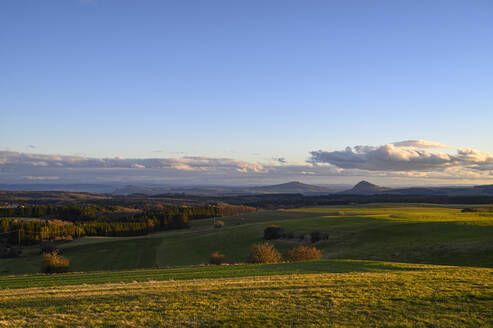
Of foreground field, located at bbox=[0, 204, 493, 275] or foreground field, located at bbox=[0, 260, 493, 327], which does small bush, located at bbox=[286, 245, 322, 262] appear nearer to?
foreground field, located at bbox=[0, 204, 493, 275]

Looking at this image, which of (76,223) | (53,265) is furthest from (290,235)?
(76,223)

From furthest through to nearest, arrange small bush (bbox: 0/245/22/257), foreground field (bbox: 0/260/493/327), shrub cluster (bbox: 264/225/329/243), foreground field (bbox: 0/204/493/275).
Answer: small bush (bbox: 0/245/22/257) → shrub cluster (bbox: 264/225/329/243) → foreground field (bbox: 0/204/493/275) → foreground field (bbox: 0/260/493/327)

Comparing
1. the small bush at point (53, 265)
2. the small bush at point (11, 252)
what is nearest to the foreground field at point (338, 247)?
the small bush at point (11, 252)

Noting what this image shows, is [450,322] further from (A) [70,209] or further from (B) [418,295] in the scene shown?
(A) [70,209]

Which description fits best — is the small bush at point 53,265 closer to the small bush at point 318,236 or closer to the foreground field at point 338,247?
the foreground field at point 338,247

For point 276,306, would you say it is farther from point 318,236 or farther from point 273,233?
point 273,233

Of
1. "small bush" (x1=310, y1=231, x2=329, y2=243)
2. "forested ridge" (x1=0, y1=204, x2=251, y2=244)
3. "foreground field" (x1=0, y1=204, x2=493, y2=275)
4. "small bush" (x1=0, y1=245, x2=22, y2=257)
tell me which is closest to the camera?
"foreground field" (x1=0, y1=204, x2=493, y2=275)

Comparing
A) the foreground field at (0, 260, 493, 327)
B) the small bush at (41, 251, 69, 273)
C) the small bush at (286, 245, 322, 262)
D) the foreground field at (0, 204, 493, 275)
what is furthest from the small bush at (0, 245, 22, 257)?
the foreground field at (0, 260, 493, 327)

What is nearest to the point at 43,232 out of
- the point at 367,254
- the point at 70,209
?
the point at 70,209

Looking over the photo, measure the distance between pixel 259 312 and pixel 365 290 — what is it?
6.96 meters

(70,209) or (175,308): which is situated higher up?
(175,308)

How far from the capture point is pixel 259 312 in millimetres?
13055

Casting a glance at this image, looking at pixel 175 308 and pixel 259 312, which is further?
pixel 175 308

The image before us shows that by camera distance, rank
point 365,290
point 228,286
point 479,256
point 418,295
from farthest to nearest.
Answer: point 479,256 → point 228,286 → point 365,290 → point 418,295
